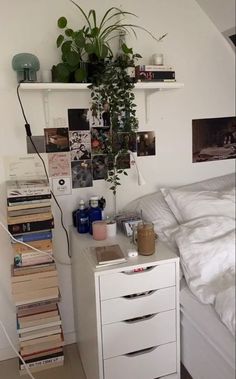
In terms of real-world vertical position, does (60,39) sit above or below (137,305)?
above

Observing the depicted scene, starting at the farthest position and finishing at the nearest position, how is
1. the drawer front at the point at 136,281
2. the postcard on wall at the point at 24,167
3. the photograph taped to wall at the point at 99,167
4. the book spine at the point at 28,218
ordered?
the photograph taped to wall at the point at 99,167 → the postcard on wall at the point at 24,167 → the book spine at the point at 28,218 → the drawer front at the point at 136,281

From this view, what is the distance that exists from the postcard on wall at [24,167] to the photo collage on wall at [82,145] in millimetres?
38

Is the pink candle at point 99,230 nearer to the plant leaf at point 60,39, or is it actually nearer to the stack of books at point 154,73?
the stack of books at point 154,73

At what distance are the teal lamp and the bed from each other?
0.82m

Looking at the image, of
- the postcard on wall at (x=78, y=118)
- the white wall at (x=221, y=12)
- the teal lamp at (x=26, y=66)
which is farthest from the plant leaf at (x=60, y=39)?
the white wall at (x=221, y=12)

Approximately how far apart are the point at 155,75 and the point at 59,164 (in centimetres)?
62

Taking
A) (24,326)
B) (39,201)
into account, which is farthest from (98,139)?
(24,326)

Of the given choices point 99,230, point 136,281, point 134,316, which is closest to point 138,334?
point 134,316

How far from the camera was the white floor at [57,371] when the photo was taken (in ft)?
5.42

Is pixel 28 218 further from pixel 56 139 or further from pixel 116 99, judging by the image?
pixel 116 99

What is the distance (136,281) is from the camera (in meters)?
1.35

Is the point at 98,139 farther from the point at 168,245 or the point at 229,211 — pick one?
the point at 229,211

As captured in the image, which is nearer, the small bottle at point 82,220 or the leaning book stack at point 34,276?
the leaning book stack at point 34,276

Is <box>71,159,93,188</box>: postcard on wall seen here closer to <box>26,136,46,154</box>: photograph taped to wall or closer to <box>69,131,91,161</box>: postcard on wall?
<box>69,131,91,161</box>: postcard on wall
